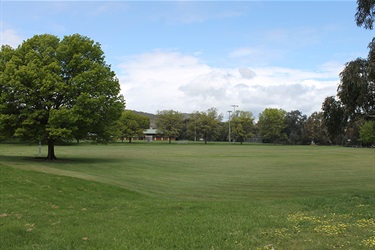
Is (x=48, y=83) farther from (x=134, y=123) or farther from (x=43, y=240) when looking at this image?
(x=134, y=123)

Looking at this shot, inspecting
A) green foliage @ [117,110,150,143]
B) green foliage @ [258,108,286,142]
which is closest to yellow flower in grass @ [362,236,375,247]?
green foliage @ [117,110,150,143]

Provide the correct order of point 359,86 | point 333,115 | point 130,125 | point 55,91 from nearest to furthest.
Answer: point 359,86 < point 333,115 < point 55,91 < point 130,125

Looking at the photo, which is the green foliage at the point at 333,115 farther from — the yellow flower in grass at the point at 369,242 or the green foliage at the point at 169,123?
the green foliage at the point at 169,123

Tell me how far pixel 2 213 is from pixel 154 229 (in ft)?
16.2

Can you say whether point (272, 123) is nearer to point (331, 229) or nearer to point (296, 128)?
point (296, 128)

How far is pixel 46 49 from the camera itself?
32938mm

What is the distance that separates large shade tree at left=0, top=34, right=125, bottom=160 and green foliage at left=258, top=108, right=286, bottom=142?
394ft

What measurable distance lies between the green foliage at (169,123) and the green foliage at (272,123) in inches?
1556

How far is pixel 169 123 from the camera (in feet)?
440

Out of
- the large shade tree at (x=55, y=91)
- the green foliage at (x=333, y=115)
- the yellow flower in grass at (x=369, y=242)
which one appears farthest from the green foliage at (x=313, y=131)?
the yellow flower in grass at (x=369, y=242)

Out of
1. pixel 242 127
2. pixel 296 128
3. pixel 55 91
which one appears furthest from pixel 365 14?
pixel 296 128

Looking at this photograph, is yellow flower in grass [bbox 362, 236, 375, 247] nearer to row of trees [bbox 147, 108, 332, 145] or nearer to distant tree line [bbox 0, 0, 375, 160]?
distant tree line [bbox 0, 0, 375, 160]

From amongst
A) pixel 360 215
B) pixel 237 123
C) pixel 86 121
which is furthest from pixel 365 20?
pixel 237 123

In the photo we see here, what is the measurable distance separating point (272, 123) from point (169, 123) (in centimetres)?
4680
